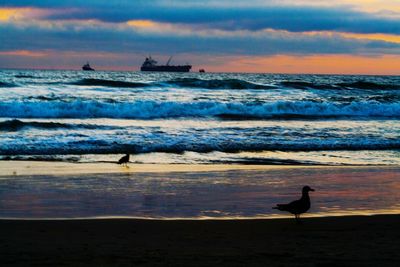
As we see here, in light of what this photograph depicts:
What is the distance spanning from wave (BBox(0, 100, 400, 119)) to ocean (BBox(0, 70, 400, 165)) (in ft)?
0.14

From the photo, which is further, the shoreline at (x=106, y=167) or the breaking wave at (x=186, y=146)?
the breaking wave at (x=186, y=146)

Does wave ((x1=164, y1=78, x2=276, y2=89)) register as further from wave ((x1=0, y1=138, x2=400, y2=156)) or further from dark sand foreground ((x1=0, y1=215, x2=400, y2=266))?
dark sand foreground ((x1=0, y1=215, x2=400, y2=266))

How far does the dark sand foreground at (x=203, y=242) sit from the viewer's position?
5492 millimetres

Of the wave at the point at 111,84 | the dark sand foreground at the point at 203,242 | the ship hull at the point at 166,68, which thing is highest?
the dark sand foreground at the point at 203,242

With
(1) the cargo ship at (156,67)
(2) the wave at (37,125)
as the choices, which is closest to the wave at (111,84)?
(2) the wave at (37,125)

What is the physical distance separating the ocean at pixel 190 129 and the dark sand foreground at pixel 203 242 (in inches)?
260

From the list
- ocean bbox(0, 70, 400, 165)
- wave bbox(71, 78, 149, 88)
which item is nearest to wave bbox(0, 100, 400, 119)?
ocean bbox(0, 70, 400, 165)

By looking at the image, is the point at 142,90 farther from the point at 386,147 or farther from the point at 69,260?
the point at 69,260

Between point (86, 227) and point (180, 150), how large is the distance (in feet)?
29.3

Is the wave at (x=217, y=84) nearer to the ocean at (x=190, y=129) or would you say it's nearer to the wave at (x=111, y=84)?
the wave at (x=111, y=84)

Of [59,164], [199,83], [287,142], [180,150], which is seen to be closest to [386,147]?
Result: [287,142]

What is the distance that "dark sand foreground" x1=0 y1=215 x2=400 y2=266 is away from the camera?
549 cm

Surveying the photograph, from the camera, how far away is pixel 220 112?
3017cm

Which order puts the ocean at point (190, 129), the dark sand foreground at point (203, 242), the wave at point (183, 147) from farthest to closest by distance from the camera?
the wave at point (183, 147) < the ocean at point (190, 129) < the dark sand foreground at point (203, 242)
